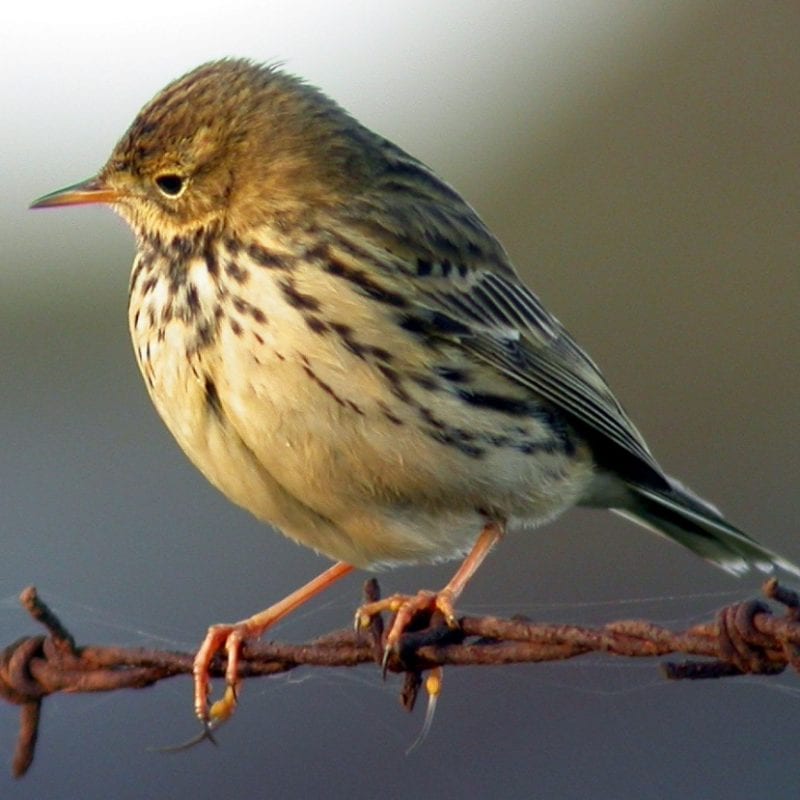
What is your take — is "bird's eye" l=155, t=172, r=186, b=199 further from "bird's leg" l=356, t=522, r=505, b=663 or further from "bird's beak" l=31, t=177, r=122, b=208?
"bird's leg" l=356, t=522, r=505, b=663

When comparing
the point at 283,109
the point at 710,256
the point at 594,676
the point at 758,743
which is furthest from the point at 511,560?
the point at 710,256

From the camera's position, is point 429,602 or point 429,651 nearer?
point 429,651

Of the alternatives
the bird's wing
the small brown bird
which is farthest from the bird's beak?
the bird's wing

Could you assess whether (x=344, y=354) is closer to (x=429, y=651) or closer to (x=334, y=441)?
(x=334, y=441)

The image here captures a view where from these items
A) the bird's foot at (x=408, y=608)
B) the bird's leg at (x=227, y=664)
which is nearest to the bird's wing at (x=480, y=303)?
the bird's foot at (x=408, y=608)

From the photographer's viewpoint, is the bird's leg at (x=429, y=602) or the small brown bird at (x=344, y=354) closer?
the bird's leg at (x=429, y=602)

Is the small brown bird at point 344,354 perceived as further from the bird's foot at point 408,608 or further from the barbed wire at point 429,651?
the barbed wire at point 429,651

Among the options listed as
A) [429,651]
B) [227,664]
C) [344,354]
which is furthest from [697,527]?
[429,651]
